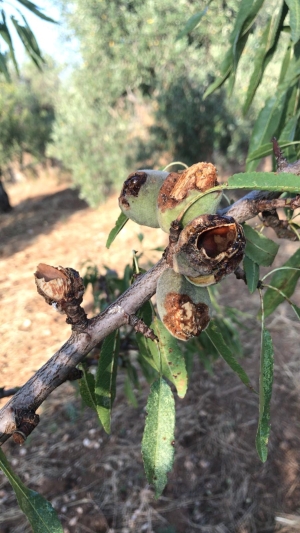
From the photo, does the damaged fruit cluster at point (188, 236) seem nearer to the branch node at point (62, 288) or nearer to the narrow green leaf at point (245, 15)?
the branch node at point (62, 288)

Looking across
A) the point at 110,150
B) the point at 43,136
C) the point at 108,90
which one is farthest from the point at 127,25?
the point at 43,136

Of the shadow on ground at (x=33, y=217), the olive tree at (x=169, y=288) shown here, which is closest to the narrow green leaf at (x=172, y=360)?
the olive tree at (x=169, y=288)

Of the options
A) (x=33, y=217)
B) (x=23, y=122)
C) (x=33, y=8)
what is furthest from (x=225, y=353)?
(x=23, y=122)

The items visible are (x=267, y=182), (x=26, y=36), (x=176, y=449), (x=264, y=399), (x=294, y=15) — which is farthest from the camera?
(x=176, y=449)

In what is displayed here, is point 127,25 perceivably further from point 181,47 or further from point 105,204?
point 105,204

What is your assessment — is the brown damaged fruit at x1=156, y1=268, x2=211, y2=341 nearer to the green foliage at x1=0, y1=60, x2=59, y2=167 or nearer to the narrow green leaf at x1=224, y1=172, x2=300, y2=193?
the narrow green leaf at x1=224, y1=172, x2=300, y2=193

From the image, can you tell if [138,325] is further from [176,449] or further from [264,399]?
[176,449]
